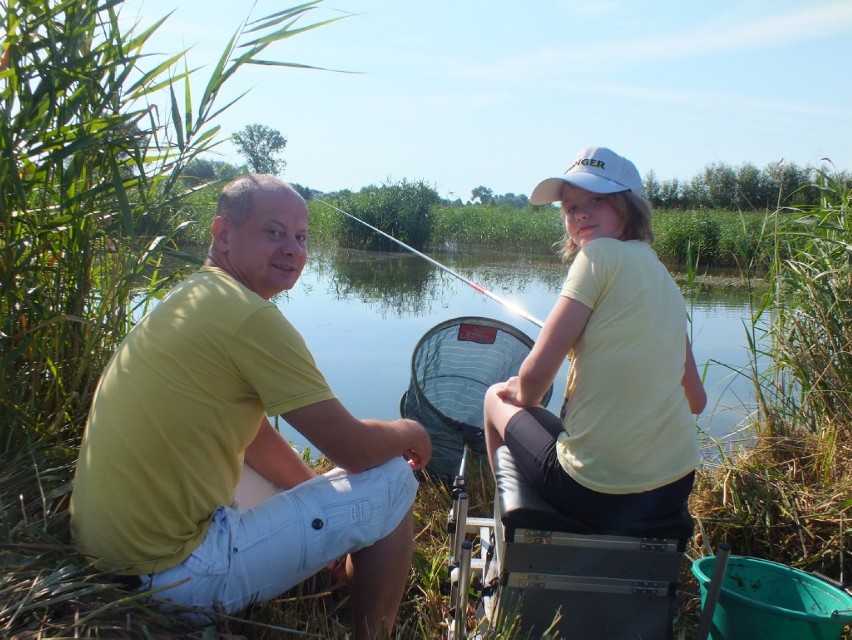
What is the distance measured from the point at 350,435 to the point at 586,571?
0.74 m

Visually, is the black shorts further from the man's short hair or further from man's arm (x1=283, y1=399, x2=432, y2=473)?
the man's short hair

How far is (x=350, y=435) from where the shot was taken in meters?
1.78

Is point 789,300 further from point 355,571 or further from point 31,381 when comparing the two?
point 31,381

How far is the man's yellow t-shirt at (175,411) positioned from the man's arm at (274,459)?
409 millimetres

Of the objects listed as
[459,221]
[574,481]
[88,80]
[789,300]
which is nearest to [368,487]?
[574,481]

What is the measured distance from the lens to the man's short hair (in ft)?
6.37

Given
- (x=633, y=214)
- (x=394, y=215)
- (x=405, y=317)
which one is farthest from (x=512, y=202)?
(x=633, y=214)

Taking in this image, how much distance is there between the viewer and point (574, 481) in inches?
75.3

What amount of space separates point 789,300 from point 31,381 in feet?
10.8

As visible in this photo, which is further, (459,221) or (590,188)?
(459,221)

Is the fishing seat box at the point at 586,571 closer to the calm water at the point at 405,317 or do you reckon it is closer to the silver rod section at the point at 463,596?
the silver rod section at the point at 463,596

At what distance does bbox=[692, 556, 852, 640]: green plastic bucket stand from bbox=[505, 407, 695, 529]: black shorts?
0.81 feet

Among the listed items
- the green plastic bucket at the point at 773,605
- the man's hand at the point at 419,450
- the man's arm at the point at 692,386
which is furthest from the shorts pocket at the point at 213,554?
the man's arm at the point at 692,386

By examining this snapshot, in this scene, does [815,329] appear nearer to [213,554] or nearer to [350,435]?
[350,435]
